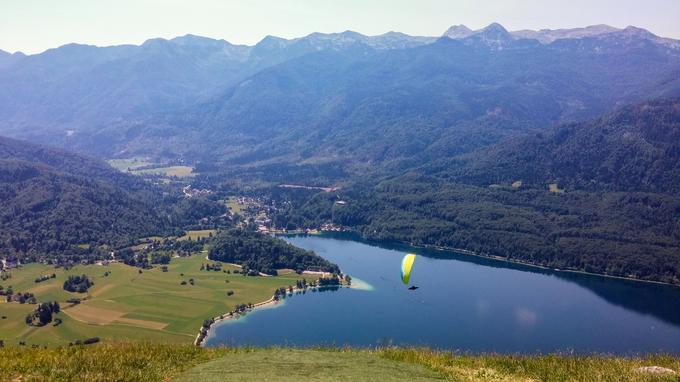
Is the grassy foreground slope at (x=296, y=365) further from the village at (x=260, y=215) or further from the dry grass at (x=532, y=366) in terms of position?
the village at (x=260, y=215)

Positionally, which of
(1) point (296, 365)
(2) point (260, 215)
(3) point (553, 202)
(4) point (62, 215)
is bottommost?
(4) point (62, 215)

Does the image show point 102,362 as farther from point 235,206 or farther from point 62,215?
point 235,206

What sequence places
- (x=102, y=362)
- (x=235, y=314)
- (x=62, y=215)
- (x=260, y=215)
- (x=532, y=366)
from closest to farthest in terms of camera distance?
(x=102, y=362) → (x=532, y=366) → (x=235, y=314) → (x=62, y=215) → (x=260, y=215)

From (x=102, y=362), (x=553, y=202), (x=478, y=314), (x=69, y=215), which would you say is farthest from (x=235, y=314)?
(x=553, y=202)

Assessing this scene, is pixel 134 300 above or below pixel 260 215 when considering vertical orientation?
below

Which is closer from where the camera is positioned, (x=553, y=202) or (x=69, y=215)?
(x=69, y=215)

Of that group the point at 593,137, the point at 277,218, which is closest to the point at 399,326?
the point at 277,218
